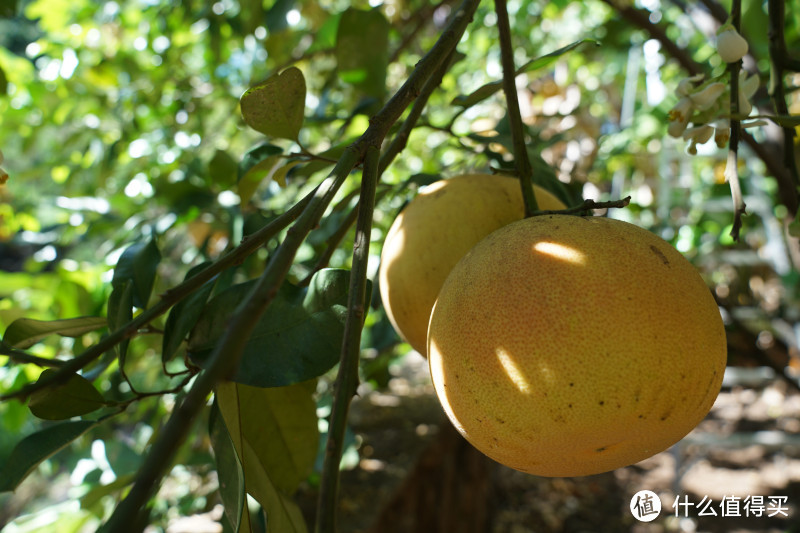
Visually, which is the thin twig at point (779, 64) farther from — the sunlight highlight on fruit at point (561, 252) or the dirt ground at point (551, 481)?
the dirt ground at point (551, 481)

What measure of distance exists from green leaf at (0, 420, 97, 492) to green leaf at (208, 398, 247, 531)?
128 millimetres

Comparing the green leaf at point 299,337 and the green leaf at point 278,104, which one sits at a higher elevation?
the green leaf at point 278,104

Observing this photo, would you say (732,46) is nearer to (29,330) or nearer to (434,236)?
(434,236)

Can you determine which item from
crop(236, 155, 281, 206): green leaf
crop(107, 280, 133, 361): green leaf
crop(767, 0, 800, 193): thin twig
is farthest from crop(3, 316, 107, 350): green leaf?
crop(767, 0, 800, 193): thin twig

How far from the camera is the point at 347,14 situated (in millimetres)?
828

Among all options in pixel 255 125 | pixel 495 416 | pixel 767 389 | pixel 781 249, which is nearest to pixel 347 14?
pixel 255 125

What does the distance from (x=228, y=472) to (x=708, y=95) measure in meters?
0.63

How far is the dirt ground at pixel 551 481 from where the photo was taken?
4.47ft

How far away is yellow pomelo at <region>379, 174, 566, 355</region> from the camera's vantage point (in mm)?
606

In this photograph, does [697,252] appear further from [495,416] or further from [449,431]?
[495,416]

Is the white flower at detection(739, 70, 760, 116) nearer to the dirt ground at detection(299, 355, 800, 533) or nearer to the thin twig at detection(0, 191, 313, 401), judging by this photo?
the thin twig at detection(0, 191, 313, 401)

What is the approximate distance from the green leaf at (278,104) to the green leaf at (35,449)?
32cm

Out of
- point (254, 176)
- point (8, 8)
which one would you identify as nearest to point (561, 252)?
point (254, 176)

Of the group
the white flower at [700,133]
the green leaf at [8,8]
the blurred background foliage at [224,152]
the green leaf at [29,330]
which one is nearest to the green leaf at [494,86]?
the blurred background foliage at [224,152]
